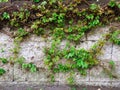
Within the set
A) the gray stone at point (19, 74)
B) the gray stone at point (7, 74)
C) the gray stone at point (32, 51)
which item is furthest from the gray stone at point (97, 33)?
the gray stone at point (7, 74)

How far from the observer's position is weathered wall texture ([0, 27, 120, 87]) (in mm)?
4547

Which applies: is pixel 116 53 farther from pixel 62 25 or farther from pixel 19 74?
pixel 19 74

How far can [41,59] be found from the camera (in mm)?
4613

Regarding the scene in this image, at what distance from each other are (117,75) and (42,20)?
1526mm

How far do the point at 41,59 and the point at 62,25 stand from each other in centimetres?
65

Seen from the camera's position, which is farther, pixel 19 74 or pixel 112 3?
pixel 19 74

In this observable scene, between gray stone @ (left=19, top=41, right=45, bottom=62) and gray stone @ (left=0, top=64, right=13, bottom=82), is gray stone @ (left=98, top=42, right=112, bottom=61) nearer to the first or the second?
gray stone @ (left=19, top=41, right=45, bottom=62)

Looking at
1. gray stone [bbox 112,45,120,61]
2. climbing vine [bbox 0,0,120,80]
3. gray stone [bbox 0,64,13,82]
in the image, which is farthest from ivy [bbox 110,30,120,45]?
gray stone [bbox 0,64,13,82]

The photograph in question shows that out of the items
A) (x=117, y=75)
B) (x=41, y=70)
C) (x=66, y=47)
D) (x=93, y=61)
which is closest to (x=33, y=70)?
A: (x=41, y=70)

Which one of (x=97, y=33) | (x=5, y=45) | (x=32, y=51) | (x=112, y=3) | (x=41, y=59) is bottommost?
(x=41, y=59)

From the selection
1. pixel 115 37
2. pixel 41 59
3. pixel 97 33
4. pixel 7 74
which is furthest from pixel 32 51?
pixel 115 37

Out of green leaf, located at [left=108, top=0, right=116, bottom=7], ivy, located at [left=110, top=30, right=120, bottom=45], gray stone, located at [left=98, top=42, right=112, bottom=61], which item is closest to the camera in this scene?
green leaf, located at [left=108, top=0, right=116, bottom=7]

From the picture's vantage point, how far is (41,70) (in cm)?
465

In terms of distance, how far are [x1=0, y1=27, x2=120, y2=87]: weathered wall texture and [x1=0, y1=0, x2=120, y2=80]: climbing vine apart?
3.2 inches
